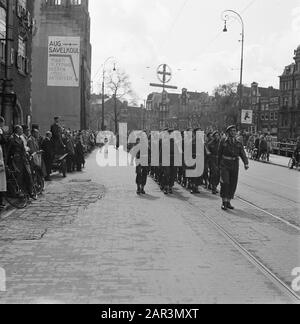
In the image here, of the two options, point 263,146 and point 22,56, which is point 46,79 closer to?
point 263,146

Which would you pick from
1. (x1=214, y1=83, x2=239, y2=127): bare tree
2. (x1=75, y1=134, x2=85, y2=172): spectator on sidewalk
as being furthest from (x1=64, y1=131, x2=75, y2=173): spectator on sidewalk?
(x1=214, y1=83, x2=239, y2=127): bare tree

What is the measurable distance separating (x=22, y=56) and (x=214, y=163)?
13.9 metres

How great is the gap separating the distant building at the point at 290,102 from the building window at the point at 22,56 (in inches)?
2497

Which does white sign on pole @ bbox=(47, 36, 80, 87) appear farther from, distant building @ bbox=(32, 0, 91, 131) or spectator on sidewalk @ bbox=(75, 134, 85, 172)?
distant building @ bbox=(32, 0, 91, 131)

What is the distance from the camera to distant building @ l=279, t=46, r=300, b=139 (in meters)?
84.6

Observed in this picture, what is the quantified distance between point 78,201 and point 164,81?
1801cm

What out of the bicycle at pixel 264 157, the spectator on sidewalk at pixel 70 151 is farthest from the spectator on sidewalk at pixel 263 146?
the spectator on sidewalk at pixel 70 151

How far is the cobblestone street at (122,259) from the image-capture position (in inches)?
206

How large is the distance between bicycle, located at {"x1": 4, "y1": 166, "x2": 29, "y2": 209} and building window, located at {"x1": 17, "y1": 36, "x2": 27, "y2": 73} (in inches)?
533

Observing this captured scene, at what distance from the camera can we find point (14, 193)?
470 inches

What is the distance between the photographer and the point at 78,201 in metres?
12.5

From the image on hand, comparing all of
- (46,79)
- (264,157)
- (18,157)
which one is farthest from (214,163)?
(46,79)

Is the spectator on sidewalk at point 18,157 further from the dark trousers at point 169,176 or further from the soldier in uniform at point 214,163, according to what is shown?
the soldier in uniform at point 214,163
